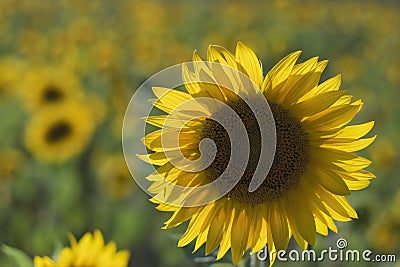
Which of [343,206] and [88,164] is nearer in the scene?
[343,206]

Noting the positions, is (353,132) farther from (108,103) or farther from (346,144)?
(108,103)

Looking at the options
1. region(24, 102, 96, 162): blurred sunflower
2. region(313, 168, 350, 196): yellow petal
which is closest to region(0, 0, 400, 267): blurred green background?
region(24, 102, 96, 162): blurred sunflower

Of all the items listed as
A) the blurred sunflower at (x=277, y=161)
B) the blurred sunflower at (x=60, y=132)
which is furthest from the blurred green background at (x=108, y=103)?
the blurred sunflower at (x=277, y=161)

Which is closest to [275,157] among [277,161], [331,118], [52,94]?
[277,161]

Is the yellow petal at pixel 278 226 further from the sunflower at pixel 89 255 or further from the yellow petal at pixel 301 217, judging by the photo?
the sunflower at pixel 89 255

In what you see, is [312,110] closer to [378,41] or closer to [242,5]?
[378,41]

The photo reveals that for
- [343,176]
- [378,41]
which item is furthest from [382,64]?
[343,176]
